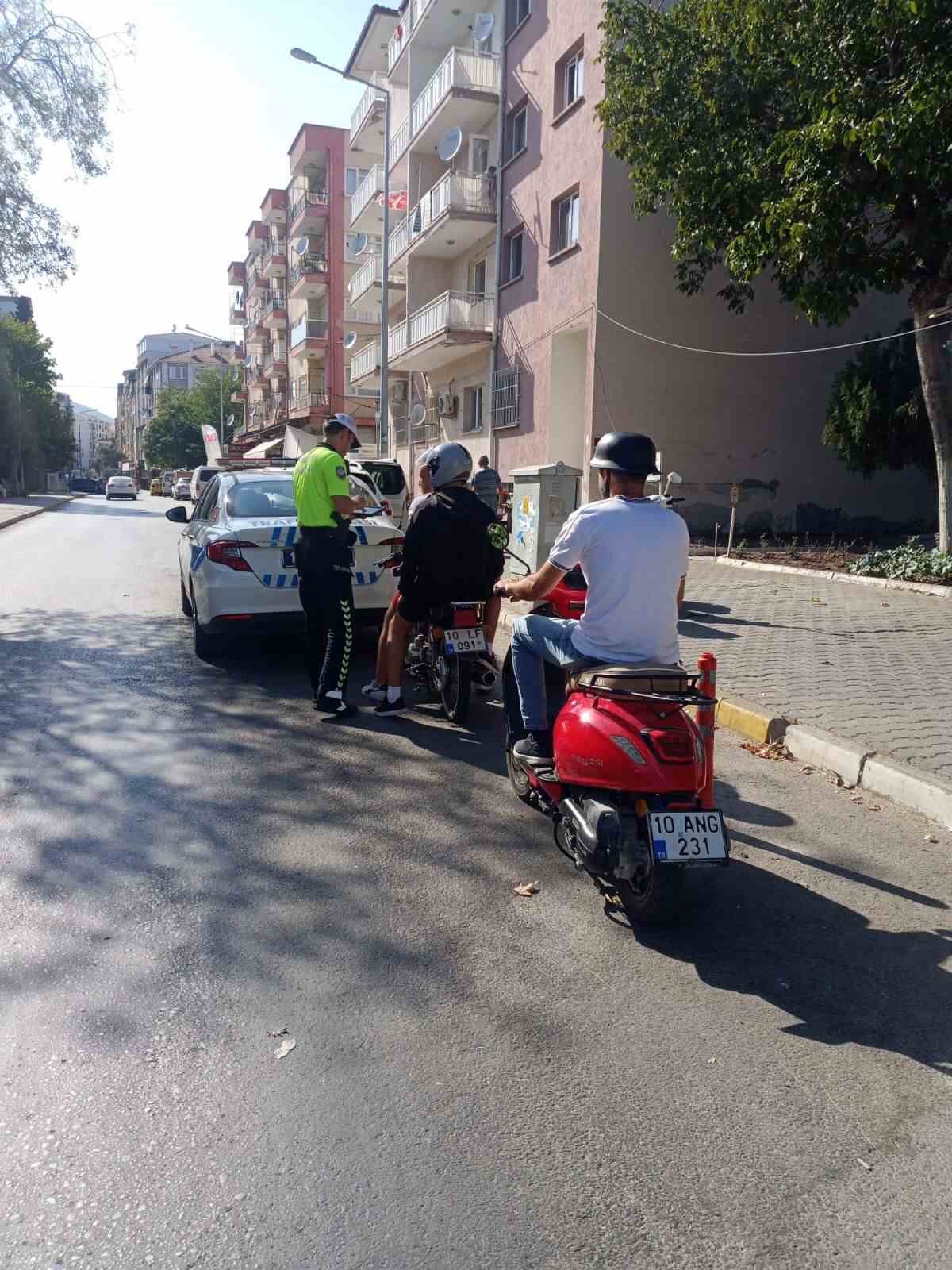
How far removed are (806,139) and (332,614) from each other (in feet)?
28.6

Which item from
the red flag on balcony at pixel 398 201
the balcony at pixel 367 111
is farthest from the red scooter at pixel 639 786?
the balcony at pixel 367 111

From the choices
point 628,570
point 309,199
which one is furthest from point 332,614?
point 309,199

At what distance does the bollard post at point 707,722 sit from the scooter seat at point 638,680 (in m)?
0.14

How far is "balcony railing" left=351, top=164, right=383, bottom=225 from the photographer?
33.7m

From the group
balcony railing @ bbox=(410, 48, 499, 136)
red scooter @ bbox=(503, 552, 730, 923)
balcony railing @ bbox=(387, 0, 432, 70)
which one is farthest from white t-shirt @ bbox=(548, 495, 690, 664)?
balcony railing @ bbox=(387, 0, 432, 70)

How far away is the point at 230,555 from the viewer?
308 inches

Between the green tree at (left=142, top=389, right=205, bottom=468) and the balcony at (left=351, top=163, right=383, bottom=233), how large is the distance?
194 ft

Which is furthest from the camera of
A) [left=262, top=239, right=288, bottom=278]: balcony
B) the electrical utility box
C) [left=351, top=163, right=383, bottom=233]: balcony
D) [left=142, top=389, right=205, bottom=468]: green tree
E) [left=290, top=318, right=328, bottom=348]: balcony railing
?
[left=142, top=389, right=205, bottom=468]: green tree

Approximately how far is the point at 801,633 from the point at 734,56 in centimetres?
820

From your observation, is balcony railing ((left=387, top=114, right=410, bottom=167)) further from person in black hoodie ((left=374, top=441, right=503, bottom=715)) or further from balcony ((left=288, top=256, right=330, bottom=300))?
person in black hoodie ((left=374, top=441, right=503, bottom=715))

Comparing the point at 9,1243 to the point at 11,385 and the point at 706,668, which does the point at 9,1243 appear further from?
the point at 11,385

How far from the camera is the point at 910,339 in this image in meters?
17.1

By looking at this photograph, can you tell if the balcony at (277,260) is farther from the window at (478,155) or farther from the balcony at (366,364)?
the window at (478,155)

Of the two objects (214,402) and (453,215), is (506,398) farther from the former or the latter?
(214,402)
